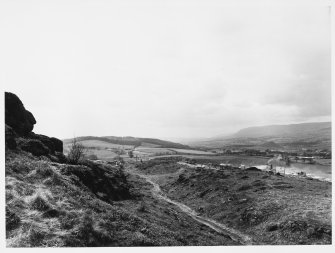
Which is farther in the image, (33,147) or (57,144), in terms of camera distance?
(57,144)

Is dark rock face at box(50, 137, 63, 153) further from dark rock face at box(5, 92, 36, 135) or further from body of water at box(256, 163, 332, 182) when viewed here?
body of water at box(256, 163, 332, 182)

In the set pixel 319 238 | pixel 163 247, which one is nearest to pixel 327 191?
pixel 319 238

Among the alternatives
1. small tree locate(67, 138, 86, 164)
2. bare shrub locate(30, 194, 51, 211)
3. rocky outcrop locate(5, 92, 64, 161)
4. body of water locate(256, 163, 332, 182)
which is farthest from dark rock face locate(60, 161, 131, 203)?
body of water locate(256, 163, 332, 182)

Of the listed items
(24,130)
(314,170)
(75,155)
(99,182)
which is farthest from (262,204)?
(314,170)

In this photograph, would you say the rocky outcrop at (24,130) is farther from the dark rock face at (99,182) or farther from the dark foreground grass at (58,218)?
the dark rock face at (99,182)

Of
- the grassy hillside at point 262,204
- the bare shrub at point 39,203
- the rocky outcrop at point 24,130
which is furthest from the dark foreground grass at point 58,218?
the grassy hillside at point 262,204

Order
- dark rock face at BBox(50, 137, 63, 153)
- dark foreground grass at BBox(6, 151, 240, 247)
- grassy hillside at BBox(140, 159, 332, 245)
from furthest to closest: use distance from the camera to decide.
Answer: dark rock face at BBox(50, 137, 63, 153) → grassy hillside at BBox(140, 159, 332, 245) → dark foreground grass at BBox(6, 151, 240, 247)

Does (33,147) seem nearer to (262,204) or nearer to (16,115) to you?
(16,115)
